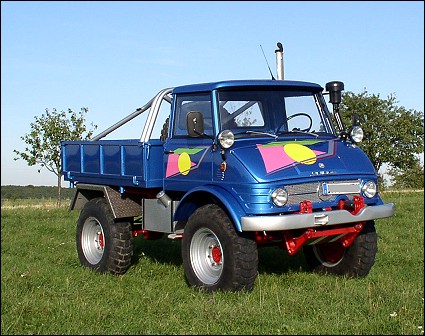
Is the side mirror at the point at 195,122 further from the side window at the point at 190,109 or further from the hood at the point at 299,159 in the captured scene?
the hood at the point at 299,159

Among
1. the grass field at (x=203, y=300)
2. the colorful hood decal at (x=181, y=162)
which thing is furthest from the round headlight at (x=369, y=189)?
the colorful hood decal at (x=181, y=162)

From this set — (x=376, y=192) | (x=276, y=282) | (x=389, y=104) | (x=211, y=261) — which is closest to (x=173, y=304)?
(x=211, y=261)

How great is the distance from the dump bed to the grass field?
132 cm

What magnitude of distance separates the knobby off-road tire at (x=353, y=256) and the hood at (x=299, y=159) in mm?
924

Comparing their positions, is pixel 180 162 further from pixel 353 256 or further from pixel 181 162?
pixel 353 256

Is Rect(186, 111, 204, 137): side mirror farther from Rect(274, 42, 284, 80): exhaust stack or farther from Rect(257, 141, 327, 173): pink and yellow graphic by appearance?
Rect(274, 42, 284, 80): exhaust stack

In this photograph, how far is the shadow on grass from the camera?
30.3 ft

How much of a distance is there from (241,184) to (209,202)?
100cm

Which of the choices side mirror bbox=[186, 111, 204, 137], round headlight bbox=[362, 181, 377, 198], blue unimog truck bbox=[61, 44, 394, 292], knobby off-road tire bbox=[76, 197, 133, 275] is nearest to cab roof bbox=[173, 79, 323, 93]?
blue unimog truck bbox=[61, 44, 394, 292]

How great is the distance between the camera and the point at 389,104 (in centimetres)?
5847

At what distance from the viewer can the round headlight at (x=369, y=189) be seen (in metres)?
7.75

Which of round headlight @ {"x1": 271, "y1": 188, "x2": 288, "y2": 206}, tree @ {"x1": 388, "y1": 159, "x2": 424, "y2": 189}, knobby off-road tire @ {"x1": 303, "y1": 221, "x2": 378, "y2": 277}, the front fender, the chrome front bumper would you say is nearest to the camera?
the chrome front bumper

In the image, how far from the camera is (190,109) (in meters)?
8.47

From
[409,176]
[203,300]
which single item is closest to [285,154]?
[203,300]
